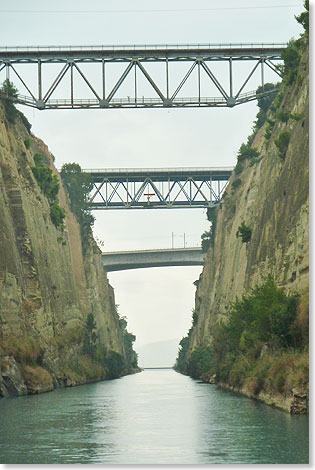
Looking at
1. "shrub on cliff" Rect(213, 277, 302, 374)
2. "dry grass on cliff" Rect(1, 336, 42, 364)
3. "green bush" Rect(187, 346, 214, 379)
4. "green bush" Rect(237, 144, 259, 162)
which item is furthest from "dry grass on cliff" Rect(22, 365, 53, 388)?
"green bush" Rect(237, 144, 259, 162)

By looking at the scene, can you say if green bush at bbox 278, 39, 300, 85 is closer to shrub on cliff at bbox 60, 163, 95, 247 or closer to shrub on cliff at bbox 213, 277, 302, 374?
shrub on cliff at bbox 213, 277, 302, 374

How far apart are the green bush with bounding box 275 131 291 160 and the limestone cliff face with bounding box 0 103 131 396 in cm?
1791

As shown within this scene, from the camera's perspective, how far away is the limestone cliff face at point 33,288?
61500 mm

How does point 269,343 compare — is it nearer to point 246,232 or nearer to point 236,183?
point 246,232

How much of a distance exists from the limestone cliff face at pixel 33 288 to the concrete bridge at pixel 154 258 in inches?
1175

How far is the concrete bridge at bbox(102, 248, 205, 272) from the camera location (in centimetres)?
13200

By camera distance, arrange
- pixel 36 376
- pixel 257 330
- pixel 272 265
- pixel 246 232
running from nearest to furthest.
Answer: pixel 257 330 → pixel 272 265 → pixel 36 376 → pixel 246 232

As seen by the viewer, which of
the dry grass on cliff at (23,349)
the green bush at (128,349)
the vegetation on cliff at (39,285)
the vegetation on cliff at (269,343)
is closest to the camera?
the vegetation on cliff at (269,343)

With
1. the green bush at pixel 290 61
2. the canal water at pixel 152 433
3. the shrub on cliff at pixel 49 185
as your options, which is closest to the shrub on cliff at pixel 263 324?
the canal water at pixel 152 433

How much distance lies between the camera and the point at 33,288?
7406cm

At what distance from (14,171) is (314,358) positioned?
51.3 meters

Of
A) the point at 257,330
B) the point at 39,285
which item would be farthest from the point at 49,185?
the point at 257,330

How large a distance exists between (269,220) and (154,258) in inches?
2802

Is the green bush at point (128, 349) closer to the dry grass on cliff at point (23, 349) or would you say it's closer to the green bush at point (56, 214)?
the green bush at point (56, 214)
